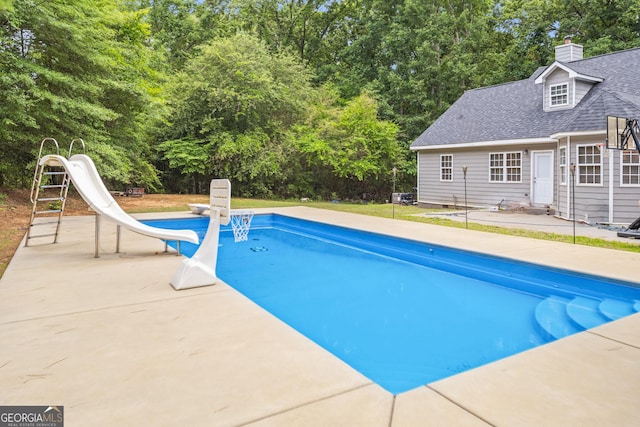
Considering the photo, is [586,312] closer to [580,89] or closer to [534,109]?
[580,89]

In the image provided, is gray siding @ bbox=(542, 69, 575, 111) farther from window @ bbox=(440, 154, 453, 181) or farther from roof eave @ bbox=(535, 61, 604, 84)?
window @ bbox=(440, 154, 453, 181)

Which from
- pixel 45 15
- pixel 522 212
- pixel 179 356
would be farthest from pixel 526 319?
pixel 45 15

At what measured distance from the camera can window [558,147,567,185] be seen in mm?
10319

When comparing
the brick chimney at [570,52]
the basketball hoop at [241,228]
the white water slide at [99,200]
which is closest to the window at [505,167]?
the brick chimney at [570,52]

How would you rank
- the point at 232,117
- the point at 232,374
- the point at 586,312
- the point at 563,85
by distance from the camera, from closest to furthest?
the point at 232,374 → the point at 586,312 → the point at 563,85 → the point at 232,117

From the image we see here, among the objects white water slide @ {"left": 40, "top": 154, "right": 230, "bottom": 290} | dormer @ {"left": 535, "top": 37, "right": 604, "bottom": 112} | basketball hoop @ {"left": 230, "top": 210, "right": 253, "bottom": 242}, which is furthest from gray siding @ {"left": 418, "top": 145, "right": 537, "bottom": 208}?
white water slide @ {"left": 40, "top": 154, "right": 230, "bottom": 290}

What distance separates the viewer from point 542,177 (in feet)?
38.7

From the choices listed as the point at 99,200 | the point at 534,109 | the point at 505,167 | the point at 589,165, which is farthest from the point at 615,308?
the point at 534,109

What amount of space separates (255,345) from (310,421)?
0.97 meters

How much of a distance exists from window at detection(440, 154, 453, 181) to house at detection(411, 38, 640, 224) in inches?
1.3

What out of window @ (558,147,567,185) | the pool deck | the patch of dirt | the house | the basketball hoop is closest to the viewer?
the pool deck

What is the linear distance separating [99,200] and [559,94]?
11.9 metres

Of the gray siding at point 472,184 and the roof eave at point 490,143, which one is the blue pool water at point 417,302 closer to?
the roof eave at point 490,143

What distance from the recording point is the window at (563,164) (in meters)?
10.3
